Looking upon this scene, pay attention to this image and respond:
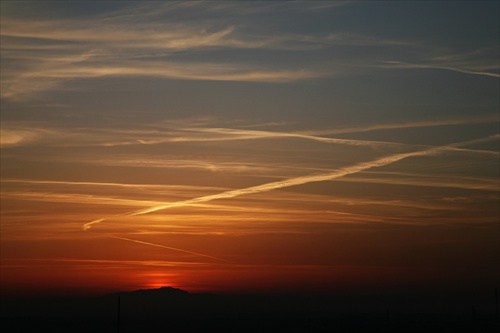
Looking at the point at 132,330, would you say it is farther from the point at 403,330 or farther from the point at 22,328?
the point at 403,330

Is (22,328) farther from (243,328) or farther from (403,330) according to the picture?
(403,330)

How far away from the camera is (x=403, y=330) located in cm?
7875

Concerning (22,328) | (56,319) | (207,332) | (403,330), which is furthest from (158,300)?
(403,330)

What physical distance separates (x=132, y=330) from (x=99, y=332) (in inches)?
258

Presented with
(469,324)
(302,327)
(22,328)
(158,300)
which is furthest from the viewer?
(158,300)

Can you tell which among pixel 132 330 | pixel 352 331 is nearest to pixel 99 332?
pixel 132 330

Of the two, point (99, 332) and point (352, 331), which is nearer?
point (352, 331)

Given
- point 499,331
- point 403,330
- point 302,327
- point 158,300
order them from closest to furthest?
point 499,331, point 403,330, point 302,327, point 158,300

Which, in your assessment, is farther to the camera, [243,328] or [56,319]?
[56,319]

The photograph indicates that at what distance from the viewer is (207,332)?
86.4 metres

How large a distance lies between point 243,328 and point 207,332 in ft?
31.1

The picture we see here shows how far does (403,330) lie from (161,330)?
29.1 metres

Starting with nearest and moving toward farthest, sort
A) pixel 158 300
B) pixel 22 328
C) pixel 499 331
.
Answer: pixel 499 331 → pixel 22 328 → pixel 158 300

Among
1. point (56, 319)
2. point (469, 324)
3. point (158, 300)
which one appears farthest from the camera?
point (158, 300)
